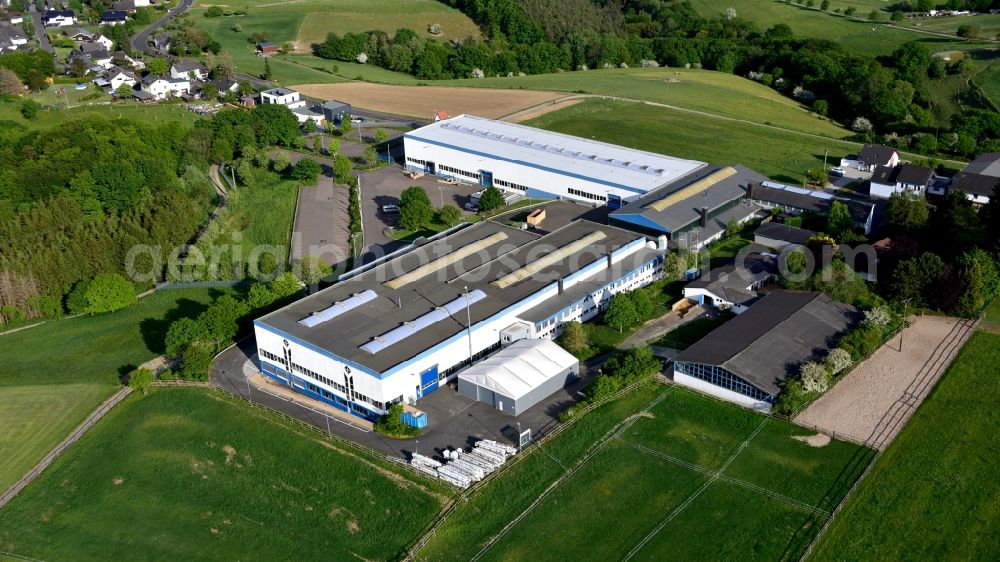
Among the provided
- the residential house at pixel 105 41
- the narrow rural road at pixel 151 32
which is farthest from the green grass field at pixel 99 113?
the narrow rural road at pixel 151 32

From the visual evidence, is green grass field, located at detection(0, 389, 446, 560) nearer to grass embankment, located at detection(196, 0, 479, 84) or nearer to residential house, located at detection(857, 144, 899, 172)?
A: residential house, located at detection(857, 144, 899, 172)

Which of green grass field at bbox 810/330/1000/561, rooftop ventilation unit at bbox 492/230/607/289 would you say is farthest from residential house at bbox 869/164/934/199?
green grass field at bbox 810/330/1000/561

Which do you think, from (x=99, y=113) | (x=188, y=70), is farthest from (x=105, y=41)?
(x=99, y=113)

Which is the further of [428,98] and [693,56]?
[693,56]

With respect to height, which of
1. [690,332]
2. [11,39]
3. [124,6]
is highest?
[124,6]

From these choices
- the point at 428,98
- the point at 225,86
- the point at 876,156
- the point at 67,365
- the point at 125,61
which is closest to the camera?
the point at 67,365

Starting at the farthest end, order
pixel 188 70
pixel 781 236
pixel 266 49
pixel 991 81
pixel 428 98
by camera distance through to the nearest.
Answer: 1. pixel 266 49
2. pixel 188 70
3. pixel 428 98
4. pixel 991 81
5. pixel 781 236

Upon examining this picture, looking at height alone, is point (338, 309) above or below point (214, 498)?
above

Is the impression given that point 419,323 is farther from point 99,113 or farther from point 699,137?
point 99,113
